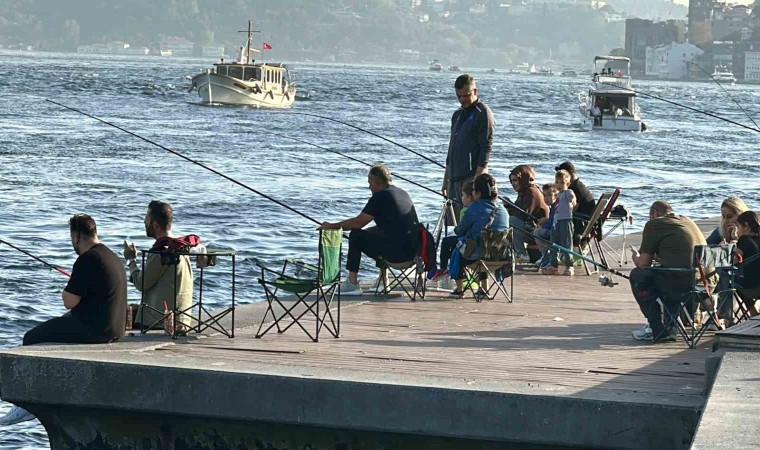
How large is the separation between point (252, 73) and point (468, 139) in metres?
63.6

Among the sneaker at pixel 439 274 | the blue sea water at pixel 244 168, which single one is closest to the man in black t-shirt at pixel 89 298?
the blue sea water at pixel 244 168

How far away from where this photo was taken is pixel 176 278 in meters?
9.55

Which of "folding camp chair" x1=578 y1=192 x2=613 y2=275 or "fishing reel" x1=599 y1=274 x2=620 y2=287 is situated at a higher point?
"folding camp chair" x1=578 y1=192 x2=613 y2=275

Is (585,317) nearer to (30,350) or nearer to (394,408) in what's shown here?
(394,408)

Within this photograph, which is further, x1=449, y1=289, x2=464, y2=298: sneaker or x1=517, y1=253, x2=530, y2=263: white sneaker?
x1=517, y1=253, x2=530, y2=263: white sneaker

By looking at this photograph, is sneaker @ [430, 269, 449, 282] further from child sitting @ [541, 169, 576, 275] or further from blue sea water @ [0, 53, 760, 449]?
blue sea water @ [0, 53, 760, 449]

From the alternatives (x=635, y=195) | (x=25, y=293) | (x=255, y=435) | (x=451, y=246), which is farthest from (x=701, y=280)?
(x=635, y=195)

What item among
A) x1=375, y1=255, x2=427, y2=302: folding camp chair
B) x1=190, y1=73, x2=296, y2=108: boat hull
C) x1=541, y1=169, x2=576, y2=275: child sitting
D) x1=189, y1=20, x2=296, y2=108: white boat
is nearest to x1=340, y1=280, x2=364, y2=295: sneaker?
x1=375, y1=255, x2=427, y2=302: folding camp chair

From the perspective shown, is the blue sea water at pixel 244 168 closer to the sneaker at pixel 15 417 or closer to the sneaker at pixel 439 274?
the sneaker at pixel 15 417

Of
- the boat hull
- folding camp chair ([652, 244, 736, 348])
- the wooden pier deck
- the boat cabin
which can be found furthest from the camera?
the boat cabin

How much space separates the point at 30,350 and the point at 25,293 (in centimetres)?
845

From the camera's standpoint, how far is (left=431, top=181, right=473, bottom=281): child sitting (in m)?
11.9

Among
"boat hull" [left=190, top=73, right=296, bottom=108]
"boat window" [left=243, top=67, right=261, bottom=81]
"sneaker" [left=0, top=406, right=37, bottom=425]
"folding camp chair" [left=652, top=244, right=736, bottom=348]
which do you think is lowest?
"sneaker" [left=0, top=406, right=37, bottom=425]

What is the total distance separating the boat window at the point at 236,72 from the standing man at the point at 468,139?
6264 centimetres
